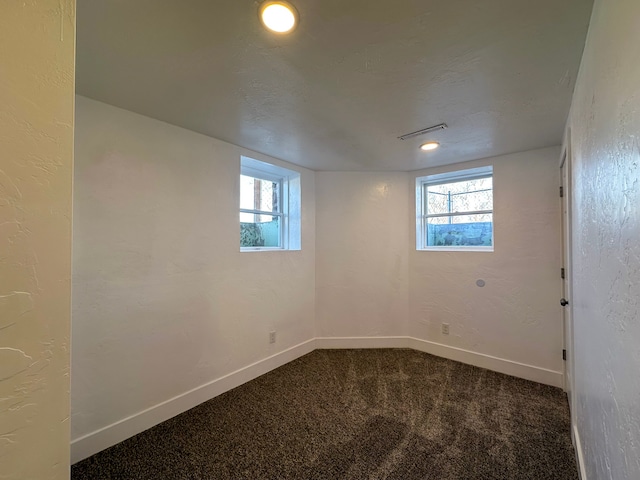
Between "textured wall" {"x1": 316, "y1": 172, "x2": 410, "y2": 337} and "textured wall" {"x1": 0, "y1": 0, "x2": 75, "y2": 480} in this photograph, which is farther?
"textured wall" {"x1": 316, "y1": 172, "x2": 410, "y2": 337}

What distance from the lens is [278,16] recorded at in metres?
1.18

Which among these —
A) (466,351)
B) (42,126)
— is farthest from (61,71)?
(466,351)

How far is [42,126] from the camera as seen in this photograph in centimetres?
70

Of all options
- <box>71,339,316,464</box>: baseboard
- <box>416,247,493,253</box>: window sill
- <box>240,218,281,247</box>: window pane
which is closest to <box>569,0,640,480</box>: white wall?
<box>416,247,493,253</box>: window sill

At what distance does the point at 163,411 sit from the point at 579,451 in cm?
265

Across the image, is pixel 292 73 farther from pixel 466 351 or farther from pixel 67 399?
pixel 466 351

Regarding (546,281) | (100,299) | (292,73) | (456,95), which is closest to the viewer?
(292,73)

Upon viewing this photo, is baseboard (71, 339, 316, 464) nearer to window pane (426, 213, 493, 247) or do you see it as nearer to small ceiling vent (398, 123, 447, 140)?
window pane (426, 213, 493, 247)

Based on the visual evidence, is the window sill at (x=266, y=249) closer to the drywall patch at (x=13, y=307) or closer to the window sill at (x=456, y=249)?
the window sill at (x=456, y=249)

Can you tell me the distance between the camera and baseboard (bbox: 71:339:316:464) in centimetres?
185

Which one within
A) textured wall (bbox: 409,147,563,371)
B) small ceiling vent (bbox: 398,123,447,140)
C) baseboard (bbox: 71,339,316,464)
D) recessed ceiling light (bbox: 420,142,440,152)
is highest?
small ceiling vent (bbox: 398,123,447,140)

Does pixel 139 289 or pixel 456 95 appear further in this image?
pixel 139 289

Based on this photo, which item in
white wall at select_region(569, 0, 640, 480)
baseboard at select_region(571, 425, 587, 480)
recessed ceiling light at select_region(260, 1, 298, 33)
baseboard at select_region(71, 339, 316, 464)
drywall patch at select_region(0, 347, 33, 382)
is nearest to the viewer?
drywall patch at select_region(0, 347, 33, 382)

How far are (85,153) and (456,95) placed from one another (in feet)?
7.46
